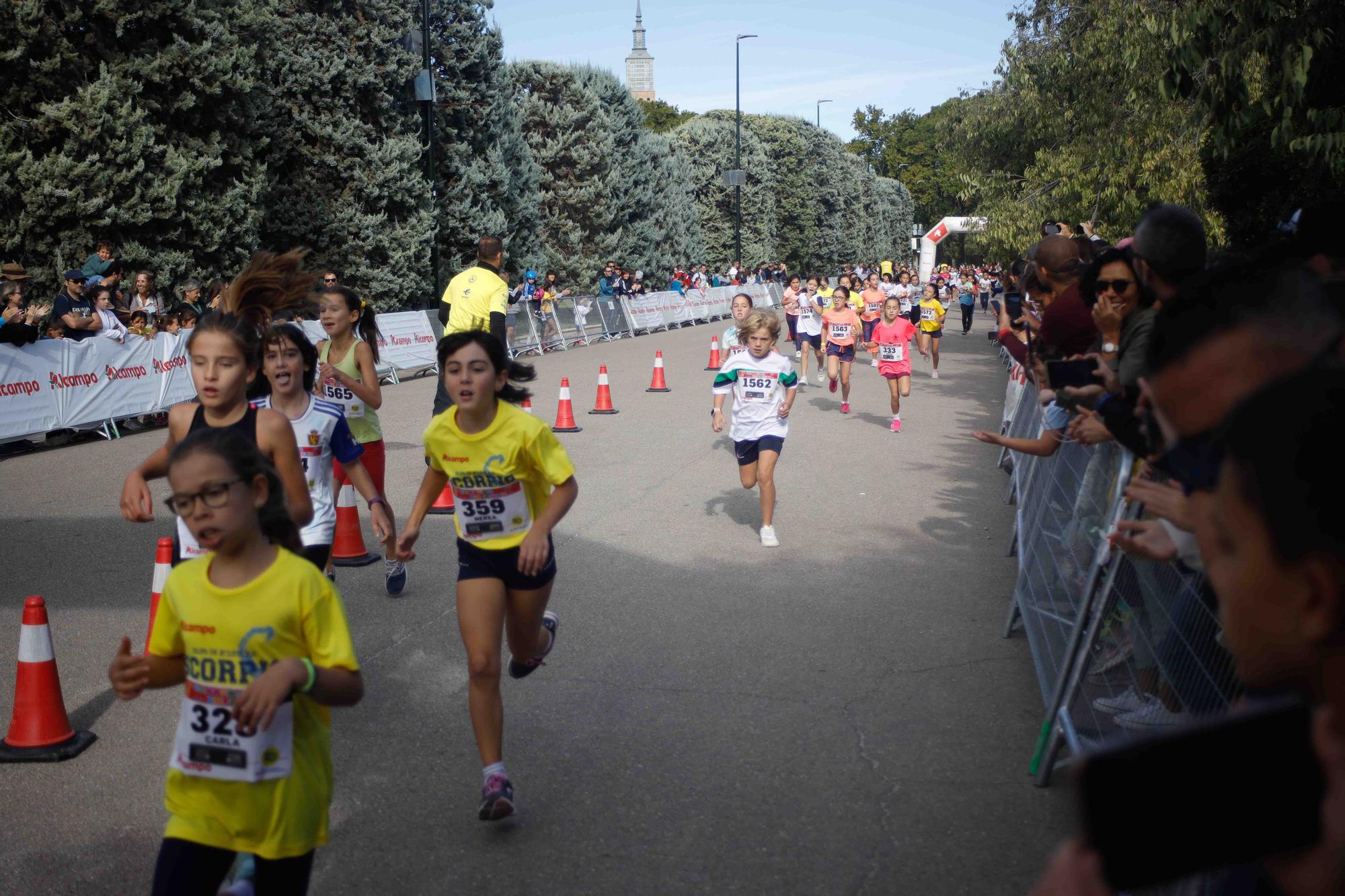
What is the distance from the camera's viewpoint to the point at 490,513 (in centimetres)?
449

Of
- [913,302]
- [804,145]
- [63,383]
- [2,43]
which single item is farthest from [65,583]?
[804,145]

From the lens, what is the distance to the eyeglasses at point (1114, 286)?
5.10 meters

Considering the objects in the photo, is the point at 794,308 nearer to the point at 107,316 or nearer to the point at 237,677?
the point at 107,316

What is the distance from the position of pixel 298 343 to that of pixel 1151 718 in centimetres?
386

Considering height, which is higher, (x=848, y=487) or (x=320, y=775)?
(x=320, y=775)

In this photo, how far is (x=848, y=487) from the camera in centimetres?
1069

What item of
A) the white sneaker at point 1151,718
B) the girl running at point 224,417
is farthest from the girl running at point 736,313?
the white sneaker at point 1151,718

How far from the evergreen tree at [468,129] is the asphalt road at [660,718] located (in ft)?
67.9

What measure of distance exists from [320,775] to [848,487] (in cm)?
811

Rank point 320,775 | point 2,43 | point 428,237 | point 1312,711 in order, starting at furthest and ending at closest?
1. point 428,237
2. point 2,43
3. point 320,775
4. point 1312,711

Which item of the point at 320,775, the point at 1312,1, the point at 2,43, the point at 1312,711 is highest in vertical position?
the point at 2,43

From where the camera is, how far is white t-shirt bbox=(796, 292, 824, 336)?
64.8 feet

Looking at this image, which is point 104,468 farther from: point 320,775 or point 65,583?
point 320,775

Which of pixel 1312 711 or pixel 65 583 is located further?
pixel 65 583
